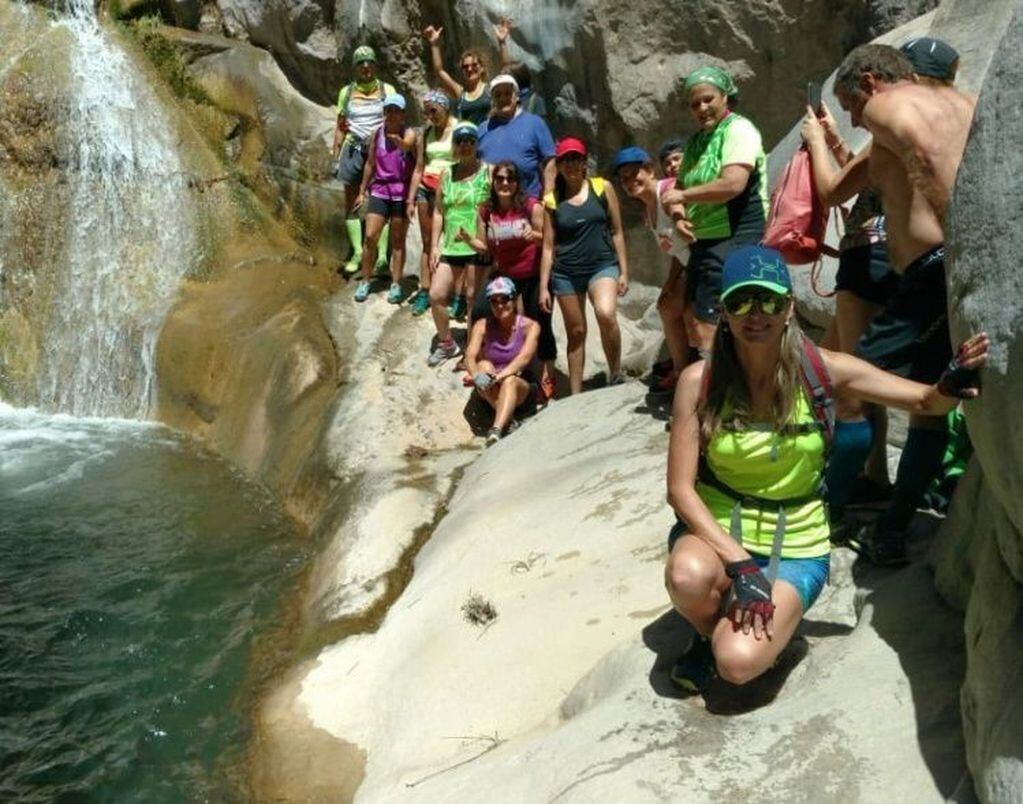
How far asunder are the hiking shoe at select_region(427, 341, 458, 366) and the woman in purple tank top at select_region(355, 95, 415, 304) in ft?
3.50

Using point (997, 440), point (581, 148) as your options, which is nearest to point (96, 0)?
point (581, 148)

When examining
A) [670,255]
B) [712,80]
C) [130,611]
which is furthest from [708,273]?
[130,611]

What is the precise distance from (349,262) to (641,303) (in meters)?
2.91

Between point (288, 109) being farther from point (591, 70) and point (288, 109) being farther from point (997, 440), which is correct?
point (997, 440)

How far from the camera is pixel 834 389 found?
3783 millimetres

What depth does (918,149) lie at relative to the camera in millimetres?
3771

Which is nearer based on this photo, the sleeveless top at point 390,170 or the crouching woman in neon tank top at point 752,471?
the crouching woman in neon tank top at point 752,471

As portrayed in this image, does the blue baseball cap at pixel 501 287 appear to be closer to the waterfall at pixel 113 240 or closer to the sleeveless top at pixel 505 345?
the sleeveless top at pixel 505 345

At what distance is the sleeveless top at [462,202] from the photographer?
8688 mm

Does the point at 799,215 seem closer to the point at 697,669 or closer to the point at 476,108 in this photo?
the point at 697,669

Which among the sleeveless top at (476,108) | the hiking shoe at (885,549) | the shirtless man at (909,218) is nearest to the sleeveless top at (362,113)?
the sleeveless top at (476,108)

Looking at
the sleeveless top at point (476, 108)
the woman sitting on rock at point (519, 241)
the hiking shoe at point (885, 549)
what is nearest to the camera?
the hiking shoe at point (885, 549)

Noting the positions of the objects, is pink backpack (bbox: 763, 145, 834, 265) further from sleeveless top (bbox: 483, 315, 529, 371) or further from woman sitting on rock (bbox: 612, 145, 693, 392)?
sleeveless top (bbox: 483, 315, 529, 371)

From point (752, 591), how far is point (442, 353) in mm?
5868
